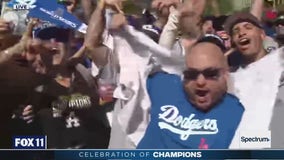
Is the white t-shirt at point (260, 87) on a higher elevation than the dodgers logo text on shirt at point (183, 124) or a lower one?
higher

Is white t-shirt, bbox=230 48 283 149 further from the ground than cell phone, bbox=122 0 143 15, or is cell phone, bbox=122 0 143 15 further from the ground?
cell phone, bbox=122 0 143 15

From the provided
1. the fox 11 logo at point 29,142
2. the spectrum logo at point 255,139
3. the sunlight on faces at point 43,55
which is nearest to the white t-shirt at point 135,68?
the sunlight on faces at point 43,55

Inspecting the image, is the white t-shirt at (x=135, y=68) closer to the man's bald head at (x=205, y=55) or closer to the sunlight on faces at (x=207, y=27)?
the man's bald head at (x=205, y=55)

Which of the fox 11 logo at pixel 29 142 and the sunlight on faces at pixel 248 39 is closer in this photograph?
the sunlight on faces at pixel 248 39

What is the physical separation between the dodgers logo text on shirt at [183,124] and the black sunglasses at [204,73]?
24 cm

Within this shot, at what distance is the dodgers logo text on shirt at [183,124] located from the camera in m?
3.62

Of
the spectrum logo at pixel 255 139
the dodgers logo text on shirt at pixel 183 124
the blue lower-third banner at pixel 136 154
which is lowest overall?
the blue lower-third banner at pixel 136 154

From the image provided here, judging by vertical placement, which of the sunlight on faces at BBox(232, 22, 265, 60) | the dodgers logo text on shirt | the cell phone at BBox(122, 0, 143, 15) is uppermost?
the cell phone at BBox(122, 0, 143, 15)

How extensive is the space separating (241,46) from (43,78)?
1.37m

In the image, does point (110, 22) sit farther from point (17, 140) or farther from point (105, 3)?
point (17, 140)

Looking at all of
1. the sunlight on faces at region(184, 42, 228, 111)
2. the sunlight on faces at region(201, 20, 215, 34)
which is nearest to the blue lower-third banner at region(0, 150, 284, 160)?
the sunlight on faces at region(184, 42, 228, 111)

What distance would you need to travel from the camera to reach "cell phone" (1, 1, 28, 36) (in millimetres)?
3670

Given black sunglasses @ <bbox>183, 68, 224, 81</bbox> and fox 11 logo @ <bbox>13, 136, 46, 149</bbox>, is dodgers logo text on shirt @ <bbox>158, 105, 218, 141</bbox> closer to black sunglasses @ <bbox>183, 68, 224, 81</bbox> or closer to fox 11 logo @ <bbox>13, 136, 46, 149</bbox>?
black sunglasses @ <bbox>183, 68, 224, 81</bbox>

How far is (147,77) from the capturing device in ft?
11.9
